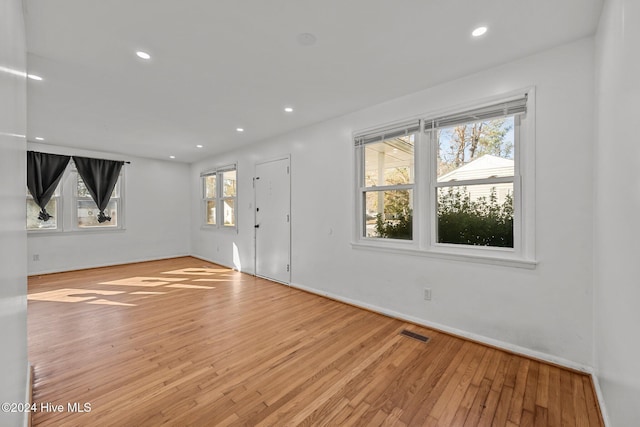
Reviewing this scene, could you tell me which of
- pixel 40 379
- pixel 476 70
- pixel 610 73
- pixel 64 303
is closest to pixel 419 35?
pixel 476 70

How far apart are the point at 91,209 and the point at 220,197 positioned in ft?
8.90

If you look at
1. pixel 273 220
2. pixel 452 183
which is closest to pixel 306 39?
pixel 452 183

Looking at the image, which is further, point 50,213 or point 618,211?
point 50,213

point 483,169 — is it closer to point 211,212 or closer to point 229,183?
point 229,183

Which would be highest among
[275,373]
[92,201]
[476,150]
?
[476,150]

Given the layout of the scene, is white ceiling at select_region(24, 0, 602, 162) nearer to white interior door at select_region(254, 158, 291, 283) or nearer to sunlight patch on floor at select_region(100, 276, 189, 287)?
white interior door at select_region(254, 158, 291, 283)

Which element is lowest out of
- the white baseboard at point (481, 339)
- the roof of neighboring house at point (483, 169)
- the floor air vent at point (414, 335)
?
the floor air vent at point (414, 335)

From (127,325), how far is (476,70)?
443 centimetres

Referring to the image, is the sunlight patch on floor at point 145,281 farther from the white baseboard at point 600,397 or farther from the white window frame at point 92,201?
the white baseboard at point 600,397

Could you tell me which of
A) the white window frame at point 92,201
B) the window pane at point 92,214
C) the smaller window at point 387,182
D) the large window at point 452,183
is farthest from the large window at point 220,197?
the large window at point 452,183

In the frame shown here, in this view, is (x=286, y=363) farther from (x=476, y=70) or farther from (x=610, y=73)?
(x=476, y=70)

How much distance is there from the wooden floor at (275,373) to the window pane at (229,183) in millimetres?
3025

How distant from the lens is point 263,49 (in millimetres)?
2207

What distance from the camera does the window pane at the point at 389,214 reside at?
3.13 meters
